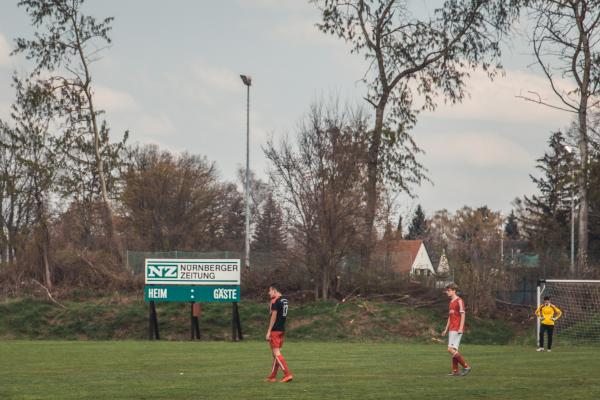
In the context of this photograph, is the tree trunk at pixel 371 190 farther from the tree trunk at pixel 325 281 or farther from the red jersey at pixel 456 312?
the red jersey at pixel 456 312

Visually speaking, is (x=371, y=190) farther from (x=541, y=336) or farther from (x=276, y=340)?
(x=276, y=340)

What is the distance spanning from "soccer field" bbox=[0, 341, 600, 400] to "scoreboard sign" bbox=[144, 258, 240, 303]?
6337mm

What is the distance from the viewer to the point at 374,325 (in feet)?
140

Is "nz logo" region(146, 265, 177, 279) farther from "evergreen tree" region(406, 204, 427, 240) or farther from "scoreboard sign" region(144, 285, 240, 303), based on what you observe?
"evergreen tree" region(406, 204, 427, 240)

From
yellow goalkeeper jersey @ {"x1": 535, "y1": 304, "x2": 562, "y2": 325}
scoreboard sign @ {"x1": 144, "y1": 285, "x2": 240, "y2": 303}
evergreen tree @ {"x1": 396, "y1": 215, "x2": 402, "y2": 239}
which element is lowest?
yellow goalkeeper jersey @ {"x1": 535, "y1": 304, "x2": 562, "y2": 325}

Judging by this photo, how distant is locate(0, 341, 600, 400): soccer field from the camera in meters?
17.3

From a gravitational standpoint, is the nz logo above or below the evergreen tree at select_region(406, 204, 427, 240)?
below

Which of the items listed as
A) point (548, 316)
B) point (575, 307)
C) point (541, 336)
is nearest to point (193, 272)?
point (541, 336)

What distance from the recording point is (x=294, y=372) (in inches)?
899

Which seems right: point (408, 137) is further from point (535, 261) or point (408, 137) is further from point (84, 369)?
point (84, 369)

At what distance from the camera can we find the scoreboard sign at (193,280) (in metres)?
40.8

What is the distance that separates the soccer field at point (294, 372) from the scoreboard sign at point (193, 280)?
6337 mm

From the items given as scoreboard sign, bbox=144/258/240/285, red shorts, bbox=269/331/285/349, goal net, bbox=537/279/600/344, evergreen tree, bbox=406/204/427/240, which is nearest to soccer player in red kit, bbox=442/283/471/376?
red shorts, bbox=269/331/285/349

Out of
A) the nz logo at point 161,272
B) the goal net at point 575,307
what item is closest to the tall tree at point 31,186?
the nz logo at point 161,272
